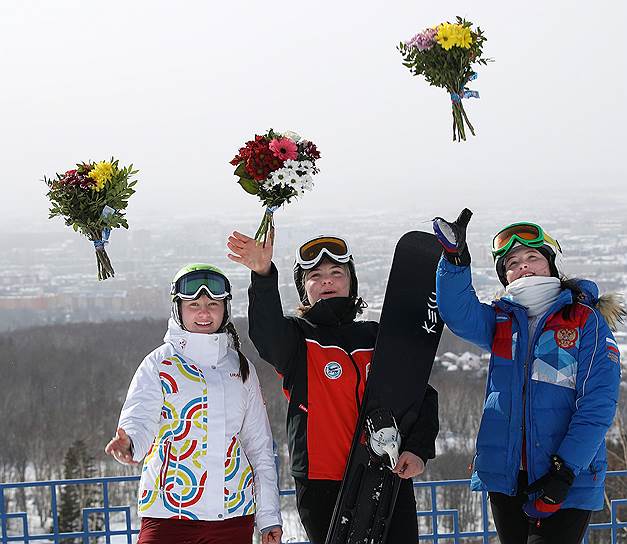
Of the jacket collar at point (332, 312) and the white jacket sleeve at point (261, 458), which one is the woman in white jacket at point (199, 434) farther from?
the jacket collar at point (332, 312)

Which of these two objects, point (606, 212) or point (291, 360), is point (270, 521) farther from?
point (606, 212)

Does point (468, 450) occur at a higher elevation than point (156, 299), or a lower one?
lower

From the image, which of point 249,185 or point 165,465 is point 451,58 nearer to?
point 249,185

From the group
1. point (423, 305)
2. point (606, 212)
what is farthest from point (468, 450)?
point (423, 305)

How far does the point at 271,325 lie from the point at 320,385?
0.25 meters

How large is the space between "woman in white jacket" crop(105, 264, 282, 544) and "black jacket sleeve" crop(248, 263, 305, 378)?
0.11 m

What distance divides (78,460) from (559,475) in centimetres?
4035

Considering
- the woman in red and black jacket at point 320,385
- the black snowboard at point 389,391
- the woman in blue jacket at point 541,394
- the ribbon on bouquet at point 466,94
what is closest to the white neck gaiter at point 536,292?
the woman in blue jacket at point 541,394

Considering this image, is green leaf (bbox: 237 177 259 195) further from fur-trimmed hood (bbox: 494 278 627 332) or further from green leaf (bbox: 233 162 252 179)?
fur-trimmed hood (bbox: 494 278 627 332)

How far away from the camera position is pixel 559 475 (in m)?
2.43

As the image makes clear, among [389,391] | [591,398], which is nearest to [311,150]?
[389,391]

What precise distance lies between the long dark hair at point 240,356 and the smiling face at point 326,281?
274 mm

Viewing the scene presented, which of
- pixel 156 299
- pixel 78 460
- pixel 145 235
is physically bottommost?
pixel 78 460

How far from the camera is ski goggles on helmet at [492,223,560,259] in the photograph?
2715 millimetres
